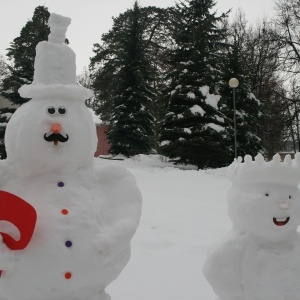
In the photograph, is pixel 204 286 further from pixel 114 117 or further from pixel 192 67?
pixel 114 117

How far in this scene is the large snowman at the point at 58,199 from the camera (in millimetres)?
2566

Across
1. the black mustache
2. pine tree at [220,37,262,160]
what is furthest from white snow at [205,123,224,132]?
the black mustache

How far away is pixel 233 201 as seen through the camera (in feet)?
9.61

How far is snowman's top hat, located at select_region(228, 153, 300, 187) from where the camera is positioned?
283cm

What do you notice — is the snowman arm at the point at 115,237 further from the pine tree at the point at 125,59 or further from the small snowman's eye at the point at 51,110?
the pine tree at the point at 125,59

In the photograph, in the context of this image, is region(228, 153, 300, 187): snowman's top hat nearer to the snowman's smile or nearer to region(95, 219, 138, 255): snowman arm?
region(95, 219, 138, 255): snowman arm

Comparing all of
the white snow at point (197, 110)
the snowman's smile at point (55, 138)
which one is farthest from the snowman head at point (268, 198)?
the white snow at point (197, 110)

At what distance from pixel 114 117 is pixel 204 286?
15.3m

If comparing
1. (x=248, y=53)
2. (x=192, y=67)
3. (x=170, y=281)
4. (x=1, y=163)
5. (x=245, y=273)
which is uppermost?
(x=248, y=53)

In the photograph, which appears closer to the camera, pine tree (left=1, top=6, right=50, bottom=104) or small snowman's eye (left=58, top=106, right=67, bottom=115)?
small snowman's eye (left=58, top=106, right=67, bottom=115)

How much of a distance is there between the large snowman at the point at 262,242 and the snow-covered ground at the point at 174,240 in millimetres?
995

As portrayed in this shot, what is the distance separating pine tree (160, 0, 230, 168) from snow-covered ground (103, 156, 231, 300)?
5181 millimetres

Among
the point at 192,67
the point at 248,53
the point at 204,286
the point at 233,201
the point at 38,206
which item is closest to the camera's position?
the point at 38,206

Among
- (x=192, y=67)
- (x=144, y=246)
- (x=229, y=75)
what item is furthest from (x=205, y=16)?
(x=144, y=246)
